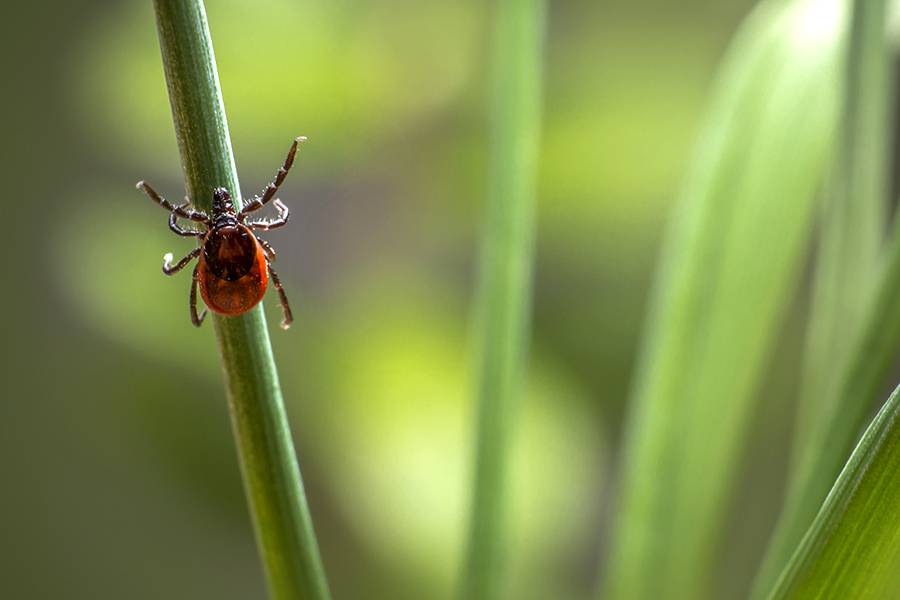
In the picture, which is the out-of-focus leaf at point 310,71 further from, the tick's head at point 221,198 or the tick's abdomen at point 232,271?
the tick's head at point 221,198

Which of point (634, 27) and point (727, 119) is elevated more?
point (634, 27)

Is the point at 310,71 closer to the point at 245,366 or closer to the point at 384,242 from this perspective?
the point at 384,242

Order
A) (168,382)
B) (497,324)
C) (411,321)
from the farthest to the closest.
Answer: (168,382), (411,321), (497,324)

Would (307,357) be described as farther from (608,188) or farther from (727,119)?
(727,119)

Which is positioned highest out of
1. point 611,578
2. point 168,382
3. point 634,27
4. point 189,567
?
point 634,27

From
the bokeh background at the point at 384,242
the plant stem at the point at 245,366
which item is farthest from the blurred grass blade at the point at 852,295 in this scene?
the bokeh background at the point at 384,242

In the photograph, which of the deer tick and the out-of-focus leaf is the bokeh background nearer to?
the out-of-focus leaf

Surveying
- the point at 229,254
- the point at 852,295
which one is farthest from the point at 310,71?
the point at 852,295

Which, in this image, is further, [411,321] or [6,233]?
[6,233]

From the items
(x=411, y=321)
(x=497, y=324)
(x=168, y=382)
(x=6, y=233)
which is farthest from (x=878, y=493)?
(x=6, y=233)
